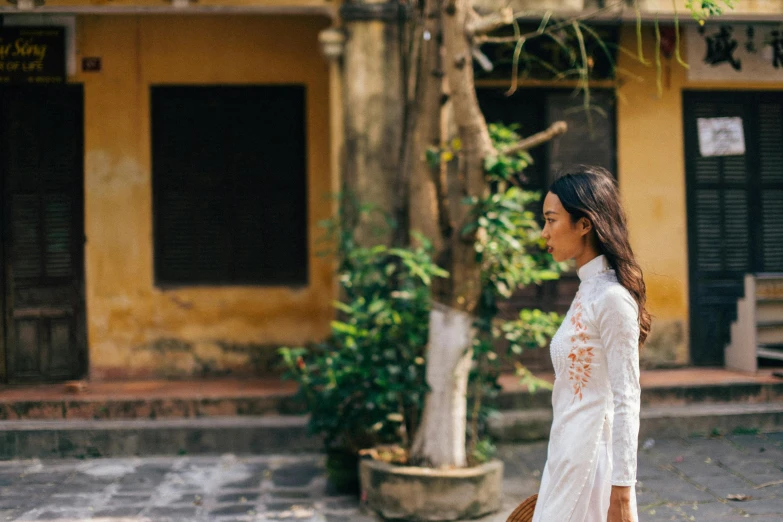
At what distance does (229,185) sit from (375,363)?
354cm

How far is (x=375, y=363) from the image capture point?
17.9ft

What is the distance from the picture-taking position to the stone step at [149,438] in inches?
273

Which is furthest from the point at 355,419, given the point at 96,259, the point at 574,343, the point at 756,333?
the point at 756,333

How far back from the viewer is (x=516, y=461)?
6.84m

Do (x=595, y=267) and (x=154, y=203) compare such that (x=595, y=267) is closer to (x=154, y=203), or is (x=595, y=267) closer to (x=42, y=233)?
(x=154, y=203)

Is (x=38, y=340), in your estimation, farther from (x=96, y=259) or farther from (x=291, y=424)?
(x=291, y=424)

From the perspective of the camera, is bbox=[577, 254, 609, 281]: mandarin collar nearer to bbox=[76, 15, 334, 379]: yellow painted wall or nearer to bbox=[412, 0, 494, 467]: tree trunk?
bbox=[412, 0, 494, 467]: tree trunk

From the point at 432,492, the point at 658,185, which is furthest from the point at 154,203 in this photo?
the point at 658,185

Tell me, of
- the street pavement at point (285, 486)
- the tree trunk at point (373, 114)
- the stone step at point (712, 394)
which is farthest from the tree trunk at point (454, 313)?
the stone step at point (712, 394)

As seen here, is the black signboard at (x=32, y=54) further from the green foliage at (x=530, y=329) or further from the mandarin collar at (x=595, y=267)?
the mandarin collar at (x=595, y=267)

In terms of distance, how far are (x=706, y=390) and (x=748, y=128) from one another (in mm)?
2854

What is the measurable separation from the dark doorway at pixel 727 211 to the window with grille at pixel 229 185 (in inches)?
156

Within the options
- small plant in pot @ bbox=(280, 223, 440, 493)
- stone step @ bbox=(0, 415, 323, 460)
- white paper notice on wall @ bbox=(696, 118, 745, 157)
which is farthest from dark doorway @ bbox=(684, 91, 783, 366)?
stone step @ bbox=(0, 415, 323, 460)

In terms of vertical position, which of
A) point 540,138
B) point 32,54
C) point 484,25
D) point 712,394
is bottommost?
point 712,394
